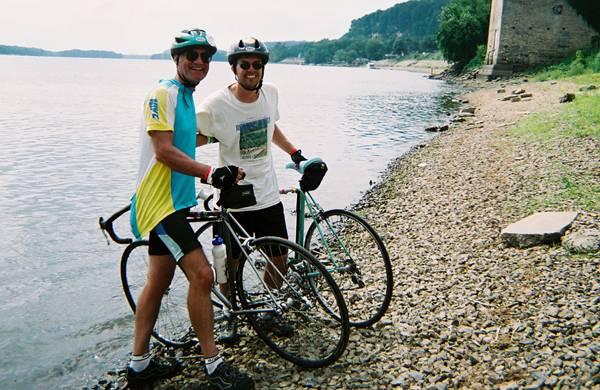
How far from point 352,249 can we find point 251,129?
1811mm

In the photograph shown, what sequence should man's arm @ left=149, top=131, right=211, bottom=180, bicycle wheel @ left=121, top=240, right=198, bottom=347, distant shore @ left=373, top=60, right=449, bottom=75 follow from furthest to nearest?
distant shore @ left=373, top=60, right=449, bottom=75 < bicycle wheel @ left=121, top=240, right=198, bottom=347 < man's arm @ left=149, top=131, right=211, bottom=180

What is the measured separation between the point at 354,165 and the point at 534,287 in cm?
1201

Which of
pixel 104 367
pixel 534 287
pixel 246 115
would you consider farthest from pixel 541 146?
pixel 104 367

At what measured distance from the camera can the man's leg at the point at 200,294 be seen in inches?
138

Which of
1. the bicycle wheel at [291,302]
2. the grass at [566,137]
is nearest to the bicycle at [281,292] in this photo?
the bicycle wheel at [291,302]

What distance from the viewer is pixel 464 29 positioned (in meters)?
63.0

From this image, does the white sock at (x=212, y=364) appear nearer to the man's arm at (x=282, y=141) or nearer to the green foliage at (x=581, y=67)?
the man's arm at (x=282, y=141)

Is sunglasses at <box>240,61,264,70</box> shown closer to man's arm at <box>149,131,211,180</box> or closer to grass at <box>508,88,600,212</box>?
man's arm at <box>149,131,211,180</box>

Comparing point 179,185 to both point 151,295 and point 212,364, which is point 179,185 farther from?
point 212,364

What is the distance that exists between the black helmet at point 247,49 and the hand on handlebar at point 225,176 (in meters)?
1.09

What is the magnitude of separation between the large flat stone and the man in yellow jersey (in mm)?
4096

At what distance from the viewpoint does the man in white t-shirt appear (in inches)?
159

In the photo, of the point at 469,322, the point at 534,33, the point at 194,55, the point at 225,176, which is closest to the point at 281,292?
the point at 225,176

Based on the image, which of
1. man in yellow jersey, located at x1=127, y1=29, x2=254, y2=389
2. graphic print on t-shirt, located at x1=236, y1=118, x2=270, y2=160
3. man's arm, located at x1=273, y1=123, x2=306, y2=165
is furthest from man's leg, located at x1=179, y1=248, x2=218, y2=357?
man's arm, located at x1=273, y1=123, x2=306, y2=165
